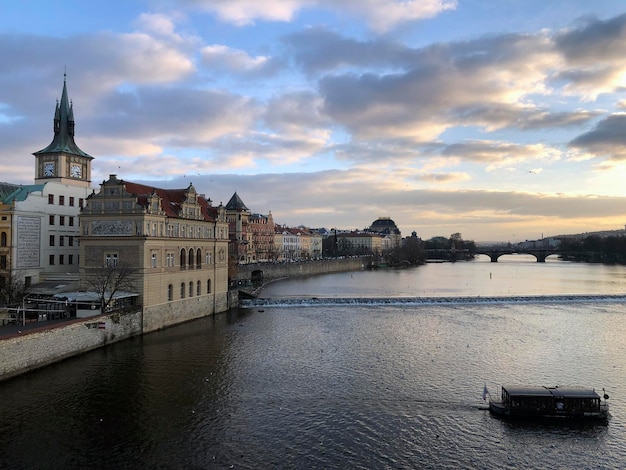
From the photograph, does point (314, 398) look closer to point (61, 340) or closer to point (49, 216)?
point (61, 340)

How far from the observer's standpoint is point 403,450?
19.2m

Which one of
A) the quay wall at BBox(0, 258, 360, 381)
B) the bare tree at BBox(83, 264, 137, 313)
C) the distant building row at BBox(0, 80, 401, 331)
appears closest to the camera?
the quay wall at BBox(0, 258, 360, 381)

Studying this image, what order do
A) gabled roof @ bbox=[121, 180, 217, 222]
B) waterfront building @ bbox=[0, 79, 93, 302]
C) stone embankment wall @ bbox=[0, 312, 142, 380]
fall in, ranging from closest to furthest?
stone embankment wall @ bbox=[0, 312, 142, 380], gabled roof @ bbox=[121, 180, 217, 222], waterfront building @ bbox=[0, 79, 93, 302]

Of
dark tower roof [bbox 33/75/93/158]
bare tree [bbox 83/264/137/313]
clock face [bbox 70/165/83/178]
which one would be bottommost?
bare tree [bbox 83/264/137/313]

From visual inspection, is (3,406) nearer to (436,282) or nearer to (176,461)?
(176,461)

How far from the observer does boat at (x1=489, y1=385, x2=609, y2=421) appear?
2217 cm

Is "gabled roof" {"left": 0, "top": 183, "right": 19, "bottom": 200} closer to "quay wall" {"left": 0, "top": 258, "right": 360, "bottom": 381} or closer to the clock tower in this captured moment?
the clock tower

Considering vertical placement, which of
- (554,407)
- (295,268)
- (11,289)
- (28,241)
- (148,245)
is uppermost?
(28,241)

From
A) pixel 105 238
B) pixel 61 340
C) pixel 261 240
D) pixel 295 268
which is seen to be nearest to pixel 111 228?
pixel 105 238

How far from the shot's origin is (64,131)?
50.7m

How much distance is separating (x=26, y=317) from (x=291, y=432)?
2253 centimetres

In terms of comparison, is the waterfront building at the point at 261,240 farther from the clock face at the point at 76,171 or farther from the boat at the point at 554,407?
the boat at the point at 554,407

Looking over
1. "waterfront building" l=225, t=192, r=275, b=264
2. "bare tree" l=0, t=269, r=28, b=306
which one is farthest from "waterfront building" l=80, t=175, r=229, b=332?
"waterfront building" l=225, t=192, r=275, b=264

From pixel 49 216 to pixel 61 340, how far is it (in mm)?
20471
